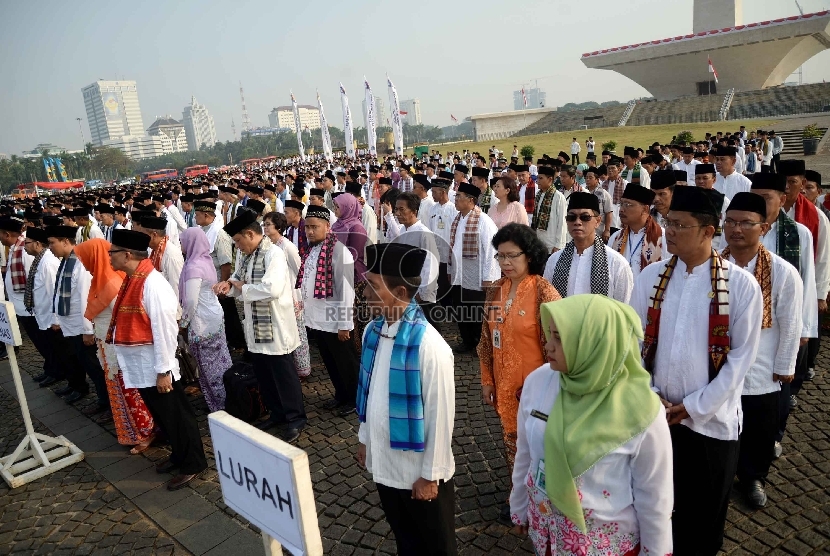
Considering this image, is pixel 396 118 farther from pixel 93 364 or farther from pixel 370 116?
pixel 93 364

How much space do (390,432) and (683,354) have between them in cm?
142

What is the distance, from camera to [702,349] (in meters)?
2.45

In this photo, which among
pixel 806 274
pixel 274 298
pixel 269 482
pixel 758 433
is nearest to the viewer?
pixel 269 482

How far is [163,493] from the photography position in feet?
13.4

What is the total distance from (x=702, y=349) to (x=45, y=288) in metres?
6.62

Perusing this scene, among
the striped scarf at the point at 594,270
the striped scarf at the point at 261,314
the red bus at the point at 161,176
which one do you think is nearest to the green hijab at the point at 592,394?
the striped scarf at the point at 594,270

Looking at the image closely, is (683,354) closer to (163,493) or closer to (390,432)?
(390,432)

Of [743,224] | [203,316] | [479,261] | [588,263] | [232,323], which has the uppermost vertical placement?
[743,224]

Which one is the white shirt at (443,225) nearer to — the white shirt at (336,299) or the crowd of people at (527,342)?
the crowd of people at (527,342)

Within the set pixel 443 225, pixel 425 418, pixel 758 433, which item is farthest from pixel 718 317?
pixel 443 225

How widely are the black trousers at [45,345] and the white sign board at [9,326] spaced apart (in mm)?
2376

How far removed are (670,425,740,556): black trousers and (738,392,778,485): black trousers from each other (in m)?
0.65

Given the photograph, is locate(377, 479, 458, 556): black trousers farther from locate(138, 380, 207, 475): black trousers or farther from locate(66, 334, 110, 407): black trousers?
locate(66, 334, 110, 407): black trousers

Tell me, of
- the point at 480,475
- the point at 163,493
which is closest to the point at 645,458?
the point at 480,475
